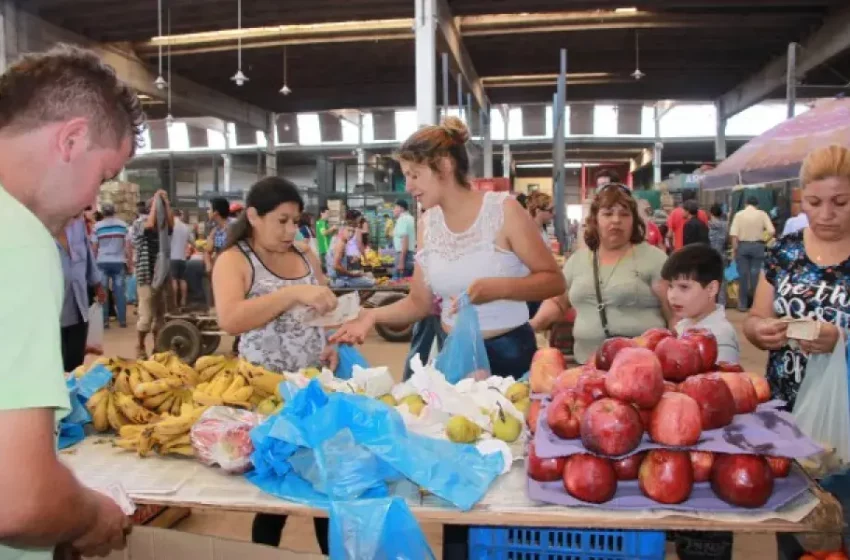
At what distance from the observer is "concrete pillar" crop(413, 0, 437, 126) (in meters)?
8.86

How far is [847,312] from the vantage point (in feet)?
7.40

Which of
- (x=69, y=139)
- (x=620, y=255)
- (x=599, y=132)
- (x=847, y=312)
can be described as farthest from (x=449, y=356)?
(x=599, y=132)

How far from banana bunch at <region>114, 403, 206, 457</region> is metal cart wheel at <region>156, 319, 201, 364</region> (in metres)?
5.62

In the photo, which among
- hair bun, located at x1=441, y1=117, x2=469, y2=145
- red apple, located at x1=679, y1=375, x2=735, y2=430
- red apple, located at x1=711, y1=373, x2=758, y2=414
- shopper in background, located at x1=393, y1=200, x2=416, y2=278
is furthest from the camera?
shopper in background, located at x1=393, y1=200, x2=416, y2=278

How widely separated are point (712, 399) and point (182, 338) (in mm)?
6706

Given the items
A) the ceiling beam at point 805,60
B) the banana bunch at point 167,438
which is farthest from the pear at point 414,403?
the ceiling beam at point 805,60

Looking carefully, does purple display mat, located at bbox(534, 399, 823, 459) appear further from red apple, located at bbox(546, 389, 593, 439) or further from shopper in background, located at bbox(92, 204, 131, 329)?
shopper in background, located at bbox(92, 204, 131, 329)

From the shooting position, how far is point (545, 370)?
2146mm

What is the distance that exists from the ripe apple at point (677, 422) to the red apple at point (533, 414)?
0.39m

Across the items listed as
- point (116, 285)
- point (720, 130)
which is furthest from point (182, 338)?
point (720, 130)

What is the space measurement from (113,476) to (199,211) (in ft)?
42.5

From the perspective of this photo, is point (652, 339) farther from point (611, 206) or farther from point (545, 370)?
point (611, 206)

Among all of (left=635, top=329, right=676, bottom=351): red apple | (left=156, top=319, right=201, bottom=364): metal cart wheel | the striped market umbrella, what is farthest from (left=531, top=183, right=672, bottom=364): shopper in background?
(left=156, top=319, right=201, bottom=364): metal cart wheel

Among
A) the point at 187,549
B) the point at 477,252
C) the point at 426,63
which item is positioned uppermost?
the point at 426,63
